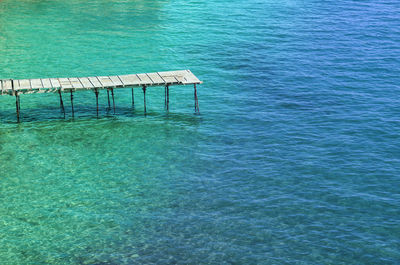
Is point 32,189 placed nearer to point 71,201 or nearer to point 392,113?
point 71,201

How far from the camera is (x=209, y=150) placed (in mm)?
26531

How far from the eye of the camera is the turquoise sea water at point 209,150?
1934 cm

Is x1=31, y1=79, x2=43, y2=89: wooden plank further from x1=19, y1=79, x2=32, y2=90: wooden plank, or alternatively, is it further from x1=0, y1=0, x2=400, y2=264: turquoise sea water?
x1=0, y1=0, x2=400, y2=264: turquoise sea water

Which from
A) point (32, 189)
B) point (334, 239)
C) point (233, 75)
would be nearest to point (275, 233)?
point (334, 239)

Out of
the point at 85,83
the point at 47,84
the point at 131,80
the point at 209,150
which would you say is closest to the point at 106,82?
the point at 85,83

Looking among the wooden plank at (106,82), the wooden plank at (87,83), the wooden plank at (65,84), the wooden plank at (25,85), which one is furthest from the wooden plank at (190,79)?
the wooden plank at (25,85)

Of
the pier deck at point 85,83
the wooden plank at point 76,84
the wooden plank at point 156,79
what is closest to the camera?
the pier deck at point 85,83

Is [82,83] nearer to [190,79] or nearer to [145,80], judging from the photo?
[145,80]

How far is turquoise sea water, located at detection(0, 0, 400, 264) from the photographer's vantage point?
63.5ft

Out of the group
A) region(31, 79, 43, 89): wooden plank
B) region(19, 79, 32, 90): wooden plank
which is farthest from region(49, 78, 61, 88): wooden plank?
region(19, 79, 32, 90): wooden plank

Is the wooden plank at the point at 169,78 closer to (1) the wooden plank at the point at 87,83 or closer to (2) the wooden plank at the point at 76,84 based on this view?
(1) the wooden plank at the point at 87,83

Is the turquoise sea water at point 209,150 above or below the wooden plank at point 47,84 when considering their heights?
below

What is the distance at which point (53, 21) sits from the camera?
4716cm

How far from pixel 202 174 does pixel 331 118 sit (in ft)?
35.1
